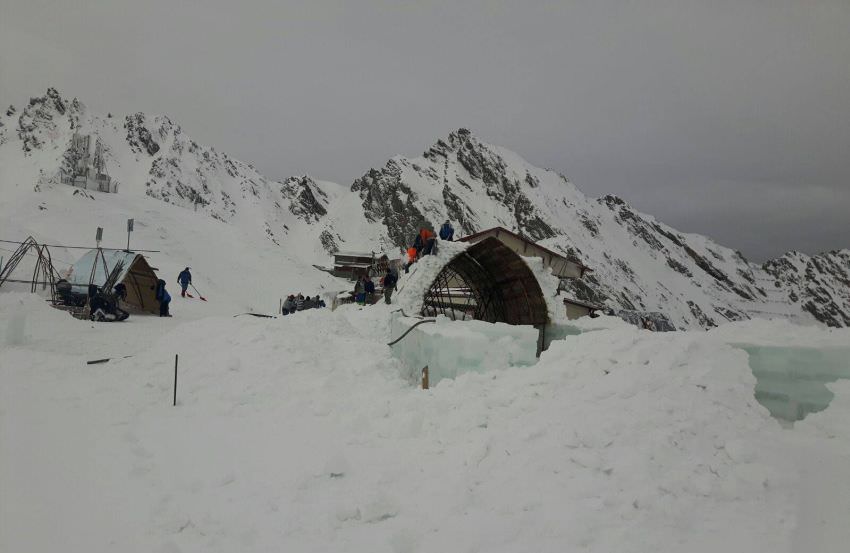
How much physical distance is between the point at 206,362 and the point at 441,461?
18.6ft

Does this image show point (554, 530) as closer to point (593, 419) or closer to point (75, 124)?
point (593, 419)

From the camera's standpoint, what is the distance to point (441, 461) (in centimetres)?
471

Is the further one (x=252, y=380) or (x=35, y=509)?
(x=252, y=380)

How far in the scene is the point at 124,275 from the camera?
19062 mm

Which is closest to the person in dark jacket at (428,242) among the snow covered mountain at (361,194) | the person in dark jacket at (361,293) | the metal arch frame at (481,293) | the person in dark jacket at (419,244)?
the person in dark jacket at (419,244)

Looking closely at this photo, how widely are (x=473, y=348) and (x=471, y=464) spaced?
2755 mm

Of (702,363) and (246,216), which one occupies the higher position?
(246,216)

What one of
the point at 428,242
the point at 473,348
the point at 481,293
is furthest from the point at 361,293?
the point at 473,348

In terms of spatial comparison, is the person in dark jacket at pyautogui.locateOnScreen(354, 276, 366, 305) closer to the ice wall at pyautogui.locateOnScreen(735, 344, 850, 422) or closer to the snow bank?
the snow bank

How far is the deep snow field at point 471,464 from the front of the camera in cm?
349

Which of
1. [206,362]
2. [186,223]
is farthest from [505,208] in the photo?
[206,362]

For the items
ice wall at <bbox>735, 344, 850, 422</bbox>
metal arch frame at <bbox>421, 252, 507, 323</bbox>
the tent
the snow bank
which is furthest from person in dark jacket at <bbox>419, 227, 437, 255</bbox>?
the tent

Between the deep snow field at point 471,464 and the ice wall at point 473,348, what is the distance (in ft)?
2.67

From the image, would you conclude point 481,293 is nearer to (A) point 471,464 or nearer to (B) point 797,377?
(B) point 797,377
